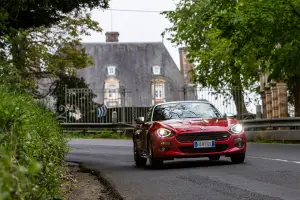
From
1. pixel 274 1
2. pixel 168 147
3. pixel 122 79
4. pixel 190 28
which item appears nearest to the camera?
pixel 168 147

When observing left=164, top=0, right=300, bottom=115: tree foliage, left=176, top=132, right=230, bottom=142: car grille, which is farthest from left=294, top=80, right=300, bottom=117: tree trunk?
left=176, top=132, right=230, bottom=142: car grille

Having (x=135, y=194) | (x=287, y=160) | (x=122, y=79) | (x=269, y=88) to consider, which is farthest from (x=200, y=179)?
(x=122, y=79)

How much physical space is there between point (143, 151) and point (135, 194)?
5.46 meters

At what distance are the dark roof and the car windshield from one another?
63.6 metres

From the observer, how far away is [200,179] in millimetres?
10477

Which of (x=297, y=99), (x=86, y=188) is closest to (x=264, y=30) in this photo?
(x=86, y=188)

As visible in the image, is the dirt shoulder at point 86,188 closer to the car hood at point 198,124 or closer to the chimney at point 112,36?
the car hood at point 198,124

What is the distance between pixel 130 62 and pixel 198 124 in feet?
222

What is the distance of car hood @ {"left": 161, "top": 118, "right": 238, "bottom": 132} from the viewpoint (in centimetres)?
1313

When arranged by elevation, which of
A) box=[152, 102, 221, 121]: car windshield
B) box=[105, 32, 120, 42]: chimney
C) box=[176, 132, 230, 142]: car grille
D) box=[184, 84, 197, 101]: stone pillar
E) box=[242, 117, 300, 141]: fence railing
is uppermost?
box=[105, 32, 120, 42]: chimney

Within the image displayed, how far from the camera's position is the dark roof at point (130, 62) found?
79562 mm

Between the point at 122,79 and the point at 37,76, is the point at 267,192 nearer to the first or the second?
the point at 37,76

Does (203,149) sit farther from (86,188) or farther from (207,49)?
(207,49)

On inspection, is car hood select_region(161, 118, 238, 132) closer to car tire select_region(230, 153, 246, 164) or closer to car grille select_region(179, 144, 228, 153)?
car grille select_region(179, 144, 228, 153)
